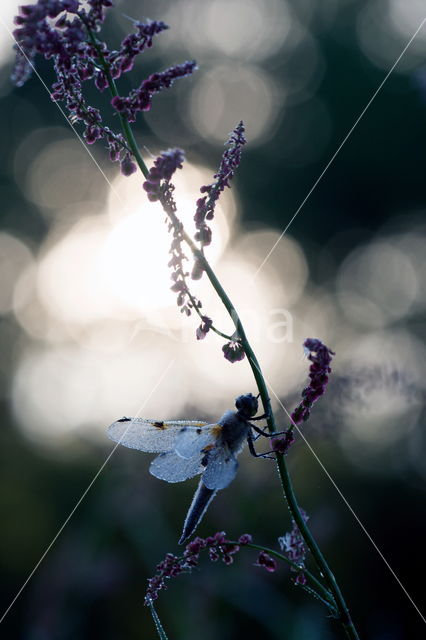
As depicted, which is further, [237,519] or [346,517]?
[346,517]

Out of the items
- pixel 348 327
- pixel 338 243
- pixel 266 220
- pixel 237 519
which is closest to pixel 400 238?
pixel 338 243

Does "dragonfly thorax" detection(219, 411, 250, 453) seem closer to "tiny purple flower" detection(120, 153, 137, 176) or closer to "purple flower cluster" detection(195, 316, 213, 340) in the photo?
"purple flower cluster" detection(195, 316, 213, 340)

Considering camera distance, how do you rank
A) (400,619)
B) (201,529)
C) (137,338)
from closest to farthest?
(400,619), (201,529), (137,338)

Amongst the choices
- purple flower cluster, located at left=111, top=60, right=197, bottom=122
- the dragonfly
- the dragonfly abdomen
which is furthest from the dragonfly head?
purple flower cluster, located at left=111, top=60, right=197, bottom=122

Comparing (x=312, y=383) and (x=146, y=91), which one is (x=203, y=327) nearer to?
(x=312, y=383)

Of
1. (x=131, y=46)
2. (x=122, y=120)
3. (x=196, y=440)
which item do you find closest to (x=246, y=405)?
(x=196, y=440)

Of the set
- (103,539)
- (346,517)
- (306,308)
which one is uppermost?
(306,308)

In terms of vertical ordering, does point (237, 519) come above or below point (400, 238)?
below

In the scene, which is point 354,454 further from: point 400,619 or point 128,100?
point 128,100

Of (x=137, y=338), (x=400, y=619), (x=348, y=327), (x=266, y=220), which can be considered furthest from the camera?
(x=266, y=220)
